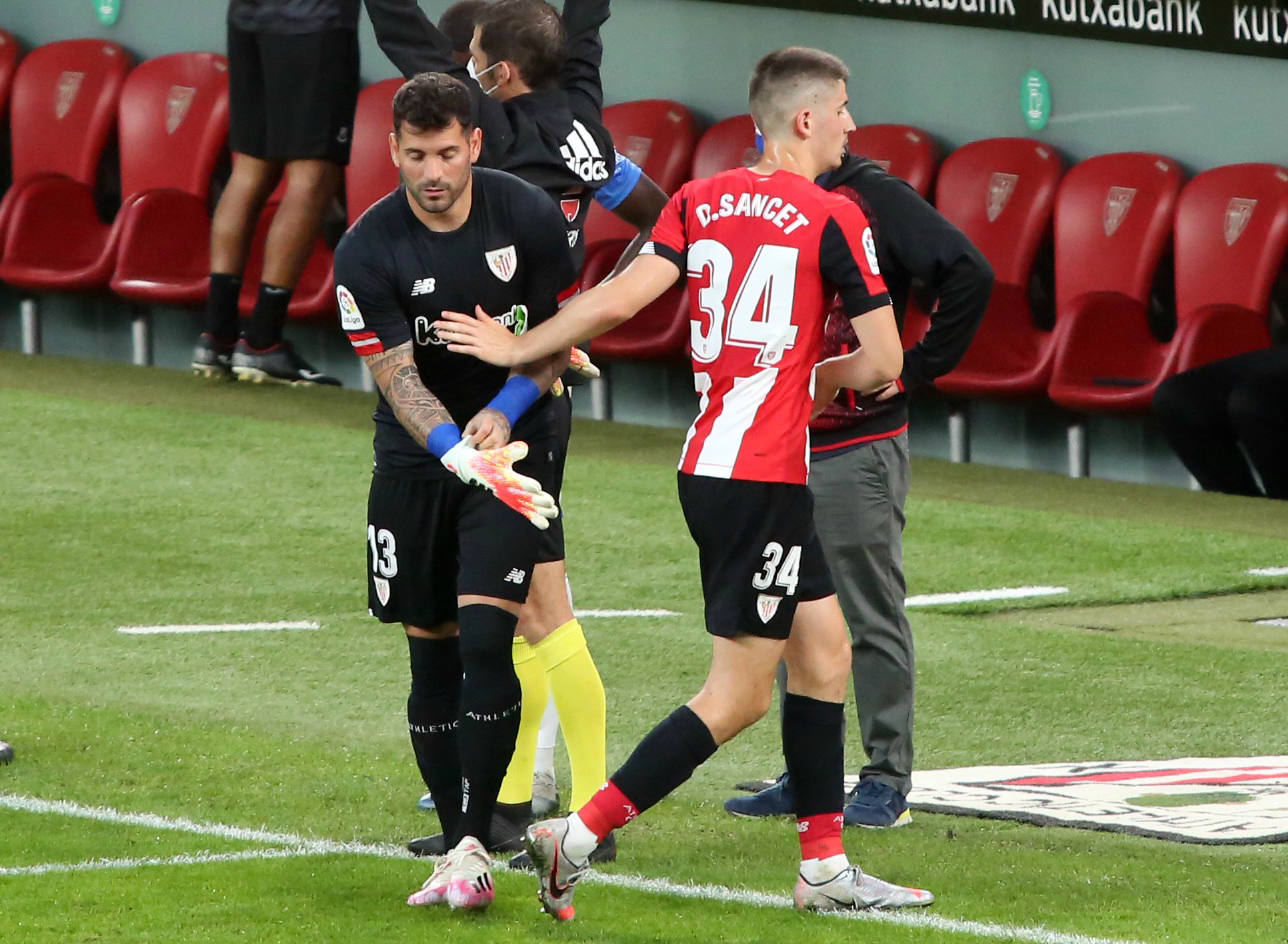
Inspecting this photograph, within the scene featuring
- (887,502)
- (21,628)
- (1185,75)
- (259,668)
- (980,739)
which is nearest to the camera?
(887,502)

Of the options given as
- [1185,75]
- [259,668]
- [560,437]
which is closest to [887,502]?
[560,437]

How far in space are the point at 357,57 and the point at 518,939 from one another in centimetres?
781

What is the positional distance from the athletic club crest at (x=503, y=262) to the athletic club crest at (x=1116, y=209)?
645 cm

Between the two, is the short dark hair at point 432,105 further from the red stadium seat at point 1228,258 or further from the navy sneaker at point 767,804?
the red stadium seat at point 1228,258

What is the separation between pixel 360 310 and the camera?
204 inches

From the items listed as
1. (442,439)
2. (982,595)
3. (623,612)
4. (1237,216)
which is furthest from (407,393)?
(1237,216)

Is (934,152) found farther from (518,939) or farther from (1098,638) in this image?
(518,939)

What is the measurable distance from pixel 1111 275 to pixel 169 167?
530 centimetres

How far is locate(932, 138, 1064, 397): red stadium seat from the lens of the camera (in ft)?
37.5

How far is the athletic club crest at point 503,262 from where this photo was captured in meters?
5.23

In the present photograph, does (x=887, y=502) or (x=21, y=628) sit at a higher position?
(x=887, y=502)

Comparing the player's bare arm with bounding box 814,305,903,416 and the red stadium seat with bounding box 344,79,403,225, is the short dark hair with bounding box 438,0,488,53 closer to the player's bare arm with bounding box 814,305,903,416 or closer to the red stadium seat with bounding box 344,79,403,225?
the player's bare arm with bounding box 814,305,903,416

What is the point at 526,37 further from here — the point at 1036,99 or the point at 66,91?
the point at 66,91

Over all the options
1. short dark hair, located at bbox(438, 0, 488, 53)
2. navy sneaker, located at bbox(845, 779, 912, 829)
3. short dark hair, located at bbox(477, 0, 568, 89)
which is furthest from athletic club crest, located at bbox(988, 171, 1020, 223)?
navy sneaker, located at bbox(845, 779, 912, 829)
